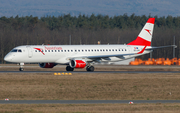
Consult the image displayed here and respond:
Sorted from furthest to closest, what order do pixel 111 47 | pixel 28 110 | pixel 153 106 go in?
pixel 111 47, pixel 153 106, pixel 28 110

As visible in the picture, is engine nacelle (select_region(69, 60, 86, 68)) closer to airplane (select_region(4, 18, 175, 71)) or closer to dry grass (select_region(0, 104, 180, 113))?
airplane (select_region(4, 18, 175, 71))

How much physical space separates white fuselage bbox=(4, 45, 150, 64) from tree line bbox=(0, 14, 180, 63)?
51.8 meters

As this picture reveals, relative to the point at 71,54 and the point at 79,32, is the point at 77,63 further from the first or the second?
the point at 79,32

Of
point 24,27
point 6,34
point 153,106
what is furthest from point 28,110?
point 24,27

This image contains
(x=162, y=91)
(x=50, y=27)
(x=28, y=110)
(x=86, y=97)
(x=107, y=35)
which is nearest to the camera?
(x=28, y=110)

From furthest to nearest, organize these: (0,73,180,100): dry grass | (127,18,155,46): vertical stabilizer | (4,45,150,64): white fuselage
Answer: (127,18,155,46): vertical stabilizer → (4,45,150,64): white fuselage → (0,73,180,100): dry grass

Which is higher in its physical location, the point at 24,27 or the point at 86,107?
the point at 24,27

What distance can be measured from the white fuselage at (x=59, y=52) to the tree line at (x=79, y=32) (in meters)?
51.8

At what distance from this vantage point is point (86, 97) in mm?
25875

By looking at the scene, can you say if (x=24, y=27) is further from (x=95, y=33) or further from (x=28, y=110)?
(x=28, y=110)

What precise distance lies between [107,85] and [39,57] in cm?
1950

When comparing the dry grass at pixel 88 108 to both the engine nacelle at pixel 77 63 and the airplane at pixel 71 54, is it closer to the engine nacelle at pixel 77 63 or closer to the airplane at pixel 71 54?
the engine nacelle at pixel 77 63

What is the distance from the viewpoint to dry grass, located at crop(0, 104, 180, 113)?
18.5 m

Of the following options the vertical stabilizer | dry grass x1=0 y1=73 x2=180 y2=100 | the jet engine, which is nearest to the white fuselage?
the jet engine
